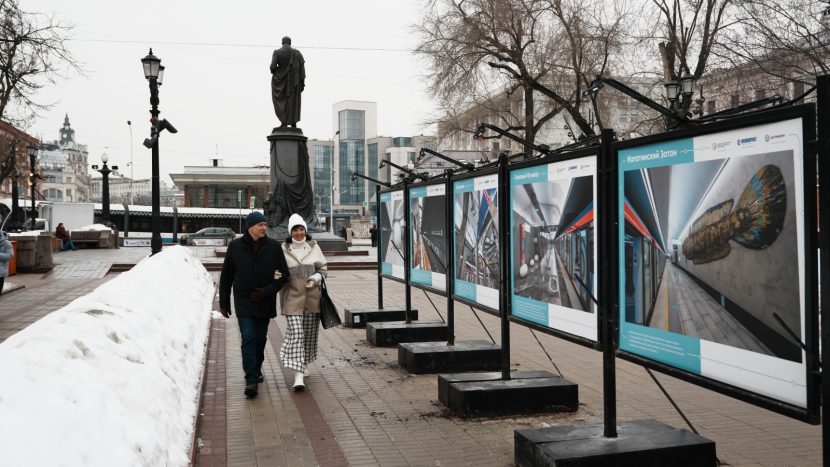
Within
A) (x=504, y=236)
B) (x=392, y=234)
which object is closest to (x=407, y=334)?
(x=392, y=234)

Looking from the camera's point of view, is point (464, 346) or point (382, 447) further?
point (464, 346)

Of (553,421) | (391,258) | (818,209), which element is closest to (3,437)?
(818,209)

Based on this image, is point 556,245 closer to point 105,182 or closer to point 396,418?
point 396,418

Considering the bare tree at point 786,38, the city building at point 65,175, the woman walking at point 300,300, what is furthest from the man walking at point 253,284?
the city building at point 65,175

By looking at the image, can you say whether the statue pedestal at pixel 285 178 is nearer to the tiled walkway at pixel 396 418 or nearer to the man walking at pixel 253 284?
the tiled walkway at pixel 396 418

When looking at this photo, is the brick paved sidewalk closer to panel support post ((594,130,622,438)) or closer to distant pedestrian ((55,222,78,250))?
panel support post ((594,130,622,438))

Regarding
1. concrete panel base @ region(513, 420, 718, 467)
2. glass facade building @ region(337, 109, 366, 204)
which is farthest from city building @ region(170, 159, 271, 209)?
concrete panel base @ region(513, 420, 718, 467)

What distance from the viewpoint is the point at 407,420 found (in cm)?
622

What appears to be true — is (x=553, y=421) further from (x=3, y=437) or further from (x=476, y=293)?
(x=3, y=437)

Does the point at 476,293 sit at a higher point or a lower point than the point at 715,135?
lower

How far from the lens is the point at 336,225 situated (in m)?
107

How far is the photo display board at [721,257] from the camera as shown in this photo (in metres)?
3.40

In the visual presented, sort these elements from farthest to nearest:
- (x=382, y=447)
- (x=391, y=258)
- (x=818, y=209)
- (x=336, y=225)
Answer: (x=336, y=225) → (x=391, y=258) → (x=382, y=447) → (x=818, y=209)

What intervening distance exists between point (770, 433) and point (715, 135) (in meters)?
3.14
